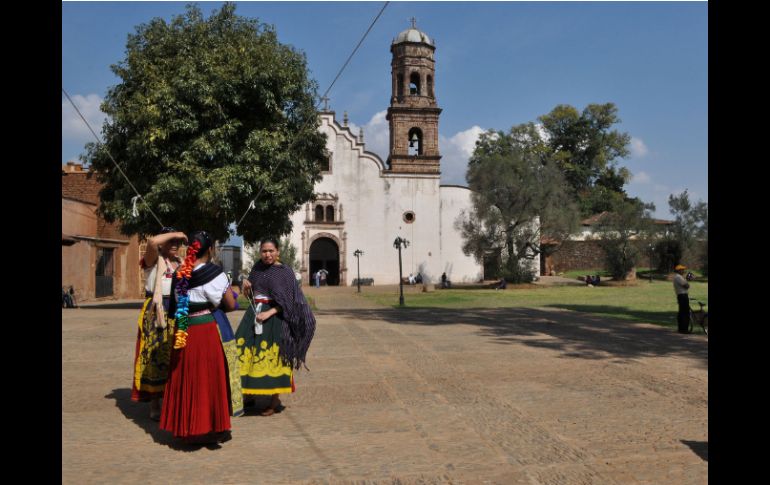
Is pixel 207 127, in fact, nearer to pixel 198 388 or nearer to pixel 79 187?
pixel 198 388

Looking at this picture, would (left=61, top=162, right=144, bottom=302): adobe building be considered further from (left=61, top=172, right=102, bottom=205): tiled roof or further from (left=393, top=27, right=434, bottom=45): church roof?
(left=393, top=27, right=434, bottom=45): church roof

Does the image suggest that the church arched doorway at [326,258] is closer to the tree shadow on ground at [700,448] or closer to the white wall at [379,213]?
the white wall at [379,213]

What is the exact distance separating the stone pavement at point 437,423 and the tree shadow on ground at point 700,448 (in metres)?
0.01

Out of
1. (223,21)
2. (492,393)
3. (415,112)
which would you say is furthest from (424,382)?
(415,112)

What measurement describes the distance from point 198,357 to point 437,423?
2168 millimetres

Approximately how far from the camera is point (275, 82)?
60.3 feet

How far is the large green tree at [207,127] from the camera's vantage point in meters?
17.4

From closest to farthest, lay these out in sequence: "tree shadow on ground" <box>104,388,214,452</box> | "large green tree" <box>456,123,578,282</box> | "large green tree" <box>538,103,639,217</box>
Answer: "tree shadow on ground" <box>104,388,214,452</box>, "large green tree" <box>456,123,578,282</box>, "large green tree" <box>538,103,639,217</box>

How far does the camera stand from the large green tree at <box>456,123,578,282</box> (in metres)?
38.3

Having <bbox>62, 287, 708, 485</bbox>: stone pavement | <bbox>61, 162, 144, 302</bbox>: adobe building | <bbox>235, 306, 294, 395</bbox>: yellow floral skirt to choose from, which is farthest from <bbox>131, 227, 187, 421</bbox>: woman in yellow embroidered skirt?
<bbox>61, 162, 144, 302</bbox>: adobe building

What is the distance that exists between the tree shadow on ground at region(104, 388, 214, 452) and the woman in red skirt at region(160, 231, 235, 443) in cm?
10
